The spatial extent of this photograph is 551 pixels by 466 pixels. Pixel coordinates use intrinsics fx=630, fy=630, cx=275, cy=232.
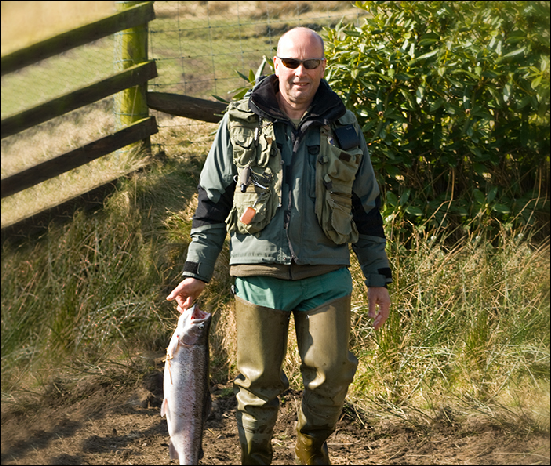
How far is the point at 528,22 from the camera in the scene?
5.08 metres

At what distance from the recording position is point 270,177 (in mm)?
2998

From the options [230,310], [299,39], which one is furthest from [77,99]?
[299,39]

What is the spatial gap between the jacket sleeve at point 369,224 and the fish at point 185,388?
36.0 inches

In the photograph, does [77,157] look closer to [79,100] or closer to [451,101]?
[79,100]

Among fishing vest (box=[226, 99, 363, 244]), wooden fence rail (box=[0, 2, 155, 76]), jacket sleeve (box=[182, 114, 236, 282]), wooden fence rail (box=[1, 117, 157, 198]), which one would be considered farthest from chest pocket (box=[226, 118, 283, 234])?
wooden fence rail (box=[1, 117, 157, 198])

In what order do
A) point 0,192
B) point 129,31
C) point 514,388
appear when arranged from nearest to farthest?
1. point 0,192
2. point 514,388
3. point 129,31

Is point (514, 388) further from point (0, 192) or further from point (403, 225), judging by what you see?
point (0, 192)

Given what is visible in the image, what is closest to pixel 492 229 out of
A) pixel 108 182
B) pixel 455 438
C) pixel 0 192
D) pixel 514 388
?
pixel 514 388

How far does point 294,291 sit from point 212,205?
0.60m

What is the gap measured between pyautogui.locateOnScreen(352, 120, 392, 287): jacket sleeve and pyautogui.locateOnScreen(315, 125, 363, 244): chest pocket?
5.2 inches

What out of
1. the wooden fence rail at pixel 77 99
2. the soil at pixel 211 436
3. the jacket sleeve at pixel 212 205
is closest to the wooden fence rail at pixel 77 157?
the wooden fence rail at pixel 77 99

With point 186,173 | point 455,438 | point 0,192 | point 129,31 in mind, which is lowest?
point 455,438

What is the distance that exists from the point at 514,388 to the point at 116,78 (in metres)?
4.39

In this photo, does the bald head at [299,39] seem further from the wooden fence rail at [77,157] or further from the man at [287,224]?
the wooden fence rail at [77,157]
